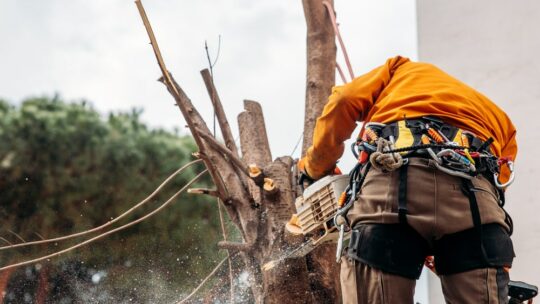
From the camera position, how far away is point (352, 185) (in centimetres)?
252

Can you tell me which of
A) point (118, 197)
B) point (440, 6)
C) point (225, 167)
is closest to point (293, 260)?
point (225, 167)

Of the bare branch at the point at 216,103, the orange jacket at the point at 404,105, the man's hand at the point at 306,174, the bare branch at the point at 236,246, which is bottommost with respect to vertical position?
the bare branch at the point at 236,246

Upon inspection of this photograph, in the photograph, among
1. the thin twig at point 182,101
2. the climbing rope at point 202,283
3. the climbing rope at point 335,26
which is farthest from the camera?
the climbing rope at point 202,283

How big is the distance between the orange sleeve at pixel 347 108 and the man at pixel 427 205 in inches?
3.7

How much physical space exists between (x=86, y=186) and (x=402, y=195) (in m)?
6.06

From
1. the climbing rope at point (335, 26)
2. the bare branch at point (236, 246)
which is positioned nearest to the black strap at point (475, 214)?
the climbing rope at point (335, 26)

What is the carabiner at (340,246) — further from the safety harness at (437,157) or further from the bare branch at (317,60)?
the bare branch at (317,60)

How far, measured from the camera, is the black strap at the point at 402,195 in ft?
7.55

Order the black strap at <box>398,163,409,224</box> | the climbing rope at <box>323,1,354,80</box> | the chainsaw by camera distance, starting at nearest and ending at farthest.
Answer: the black strap at <box>398,163,409,224</box>, the chainsaw, the climbing rope at <box>323,1,354,80</box>

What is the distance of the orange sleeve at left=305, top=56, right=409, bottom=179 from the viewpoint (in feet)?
8.51

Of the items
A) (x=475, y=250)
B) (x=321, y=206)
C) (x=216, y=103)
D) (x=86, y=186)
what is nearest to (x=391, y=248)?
(x=475, y=250)

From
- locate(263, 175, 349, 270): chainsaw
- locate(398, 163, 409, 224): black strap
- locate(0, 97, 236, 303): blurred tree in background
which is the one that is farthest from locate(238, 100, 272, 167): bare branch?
locate(0, 97, 236, 303): blurred tree in background

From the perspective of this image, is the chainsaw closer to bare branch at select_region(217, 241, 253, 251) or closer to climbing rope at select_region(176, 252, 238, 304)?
bare branch at select_region(217, 241, 253, 251)

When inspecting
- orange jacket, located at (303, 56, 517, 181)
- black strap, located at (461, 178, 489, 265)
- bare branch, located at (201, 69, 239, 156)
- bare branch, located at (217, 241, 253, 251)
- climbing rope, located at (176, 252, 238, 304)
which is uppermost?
bare branch, located at (201, 69, 239, 156)
